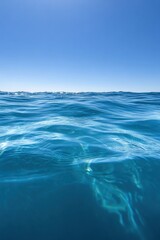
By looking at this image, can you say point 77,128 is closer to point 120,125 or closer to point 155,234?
point 120,125

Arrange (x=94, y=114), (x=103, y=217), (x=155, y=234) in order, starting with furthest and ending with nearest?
(x=94, y=114) < (x=103, y=217) < (x=155, y=234)

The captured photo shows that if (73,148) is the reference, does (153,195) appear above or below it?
below

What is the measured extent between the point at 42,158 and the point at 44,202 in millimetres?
1431

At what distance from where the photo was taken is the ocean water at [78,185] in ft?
8.73

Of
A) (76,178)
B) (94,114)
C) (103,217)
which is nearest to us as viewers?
(103,217)

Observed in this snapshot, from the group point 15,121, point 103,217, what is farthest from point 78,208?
point 15,121

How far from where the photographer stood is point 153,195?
3.37m

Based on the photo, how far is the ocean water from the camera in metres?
2.66

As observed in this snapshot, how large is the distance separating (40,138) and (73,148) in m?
1.27

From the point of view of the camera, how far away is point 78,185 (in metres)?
3.48

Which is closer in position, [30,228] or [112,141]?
[30,228]

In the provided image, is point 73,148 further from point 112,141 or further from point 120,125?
point 120,125

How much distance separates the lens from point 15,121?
778cm

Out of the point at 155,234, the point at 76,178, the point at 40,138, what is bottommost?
the point at 155,234
